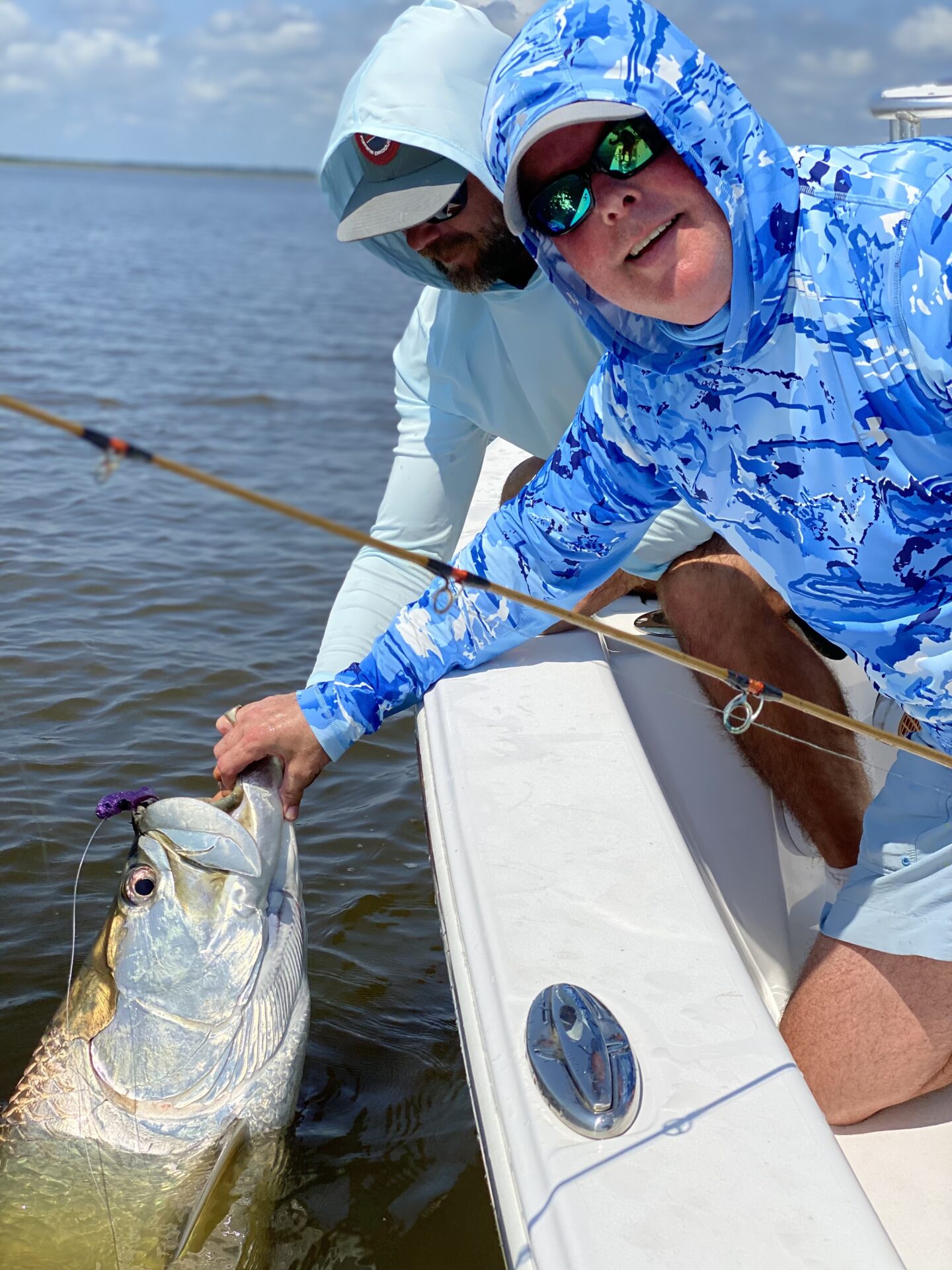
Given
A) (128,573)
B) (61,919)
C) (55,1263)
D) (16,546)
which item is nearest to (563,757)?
(55,1263)

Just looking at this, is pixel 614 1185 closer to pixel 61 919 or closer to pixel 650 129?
pixel 650 129

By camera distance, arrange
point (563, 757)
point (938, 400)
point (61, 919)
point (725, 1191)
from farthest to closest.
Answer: point (61, 919) < point (563, 757) < point (938, 400) < point (725, 1191)

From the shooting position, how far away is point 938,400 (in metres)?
1.49

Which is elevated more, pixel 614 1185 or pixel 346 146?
pixel 346 146

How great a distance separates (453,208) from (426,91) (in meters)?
0.23

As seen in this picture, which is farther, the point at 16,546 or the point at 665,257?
the point at 16,546

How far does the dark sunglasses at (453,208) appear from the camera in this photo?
2443 mm

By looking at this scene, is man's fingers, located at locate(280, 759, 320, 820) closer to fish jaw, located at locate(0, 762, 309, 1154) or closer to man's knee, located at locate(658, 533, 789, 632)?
fish jaw, located at locate(0, 762, 309, 1154)

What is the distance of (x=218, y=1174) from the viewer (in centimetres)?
193

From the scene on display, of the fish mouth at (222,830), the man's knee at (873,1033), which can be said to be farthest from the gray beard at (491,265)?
the man's knee at (873,1033)

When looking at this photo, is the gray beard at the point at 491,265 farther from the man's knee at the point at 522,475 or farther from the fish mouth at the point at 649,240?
the fish mouth at the point at 649,240

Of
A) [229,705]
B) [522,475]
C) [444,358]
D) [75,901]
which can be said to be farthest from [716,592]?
[229,705]

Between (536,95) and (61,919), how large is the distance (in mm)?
2410

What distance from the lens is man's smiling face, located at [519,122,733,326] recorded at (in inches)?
60.2
